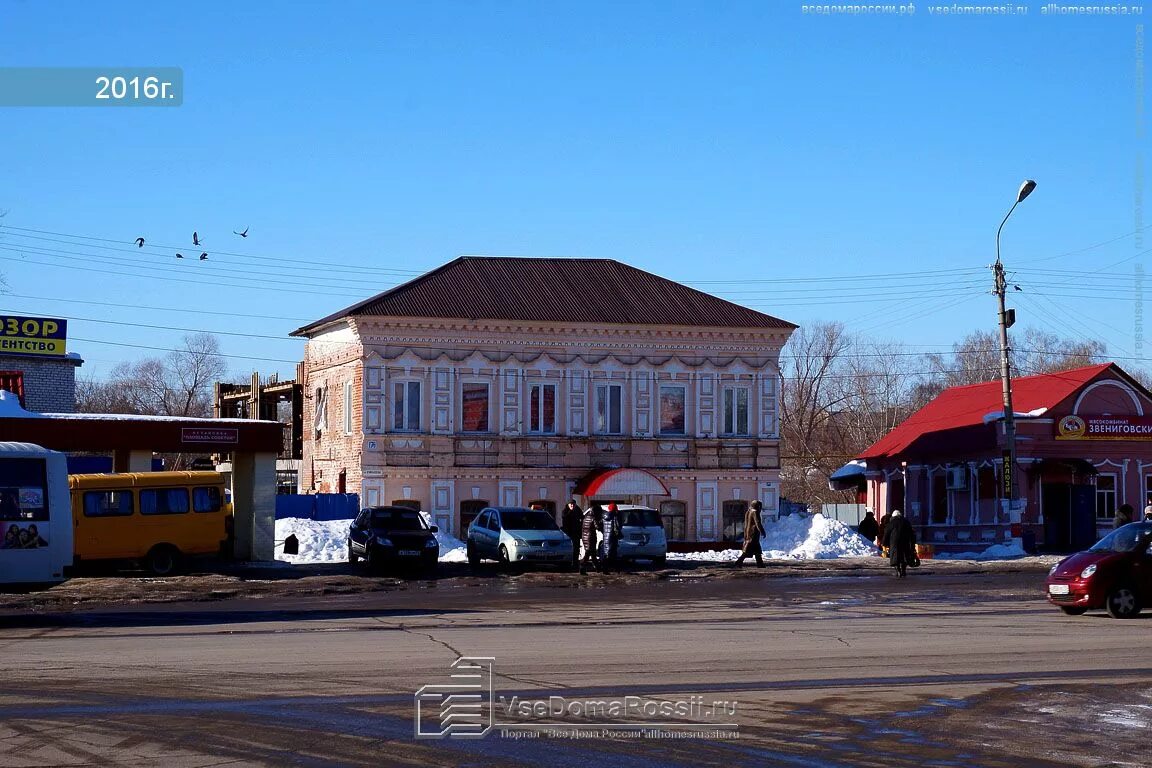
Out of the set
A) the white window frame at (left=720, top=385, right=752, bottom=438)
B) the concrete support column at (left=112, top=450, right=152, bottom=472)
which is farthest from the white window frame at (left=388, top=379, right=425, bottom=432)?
the concrete support column at (left=112, top=450, right=152, bottom=472)

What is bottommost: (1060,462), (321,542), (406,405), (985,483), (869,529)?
(869,529)

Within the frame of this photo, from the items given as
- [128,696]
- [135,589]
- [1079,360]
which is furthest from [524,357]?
[1079,360]

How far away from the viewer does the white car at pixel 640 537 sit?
36.4 meters

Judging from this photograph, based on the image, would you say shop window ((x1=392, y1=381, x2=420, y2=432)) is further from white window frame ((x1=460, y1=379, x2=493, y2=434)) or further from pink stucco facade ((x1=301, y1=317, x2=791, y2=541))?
white window frame ((x1=460, y1=379, x2=493, y2=434))

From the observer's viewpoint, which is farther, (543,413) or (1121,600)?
(543,413)

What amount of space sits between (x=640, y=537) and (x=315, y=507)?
12.4 m

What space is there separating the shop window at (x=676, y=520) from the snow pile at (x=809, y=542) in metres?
2.72

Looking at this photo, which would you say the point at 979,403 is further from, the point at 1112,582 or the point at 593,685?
the point at 593,685

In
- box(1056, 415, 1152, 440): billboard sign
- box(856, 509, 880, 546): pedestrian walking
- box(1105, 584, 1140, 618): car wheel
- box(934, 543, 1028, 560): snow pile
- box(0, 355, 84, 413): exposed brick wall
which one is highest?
box(0, 355, 84, 413): exposed brick wall

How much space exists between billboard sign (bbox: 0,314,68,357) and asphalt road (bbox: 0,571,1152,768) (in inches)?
1359

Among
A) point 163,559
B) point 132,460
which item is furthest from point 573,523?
point 132,460

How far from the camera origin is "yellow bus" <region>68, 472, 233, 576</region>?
1235 inches

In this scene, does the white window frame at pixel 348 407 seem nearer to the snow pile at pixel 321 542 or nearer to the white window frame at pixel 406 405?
the white window frame at pixel 406 405

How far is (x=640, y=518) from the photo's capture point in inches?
1464
